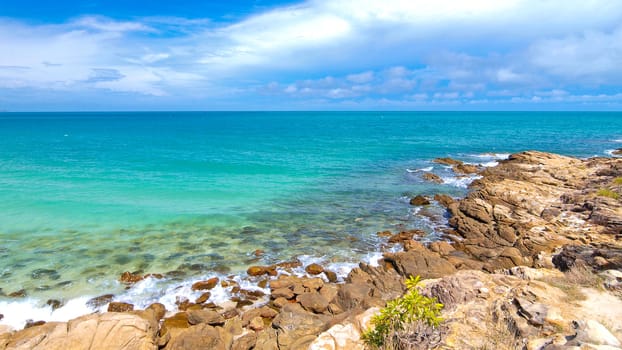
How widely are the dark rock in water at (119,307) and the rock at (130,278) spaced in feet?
6.69

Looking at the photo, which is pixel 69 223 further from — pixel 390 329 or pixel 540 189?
pixel 540 189

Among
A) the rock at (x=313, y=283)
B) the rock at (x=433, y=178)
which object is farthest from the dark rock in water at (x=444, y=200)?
the rock at (x=313, y=283)

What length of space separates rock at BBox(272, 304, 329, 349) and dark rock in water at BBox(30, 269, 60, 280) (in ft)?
41.5

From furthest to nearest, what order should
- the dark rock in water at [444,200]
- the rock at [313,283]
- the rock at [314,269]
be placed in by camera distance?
the dark rock in water at [444,200] → the rock at [314,269] → the rock at [313,283]

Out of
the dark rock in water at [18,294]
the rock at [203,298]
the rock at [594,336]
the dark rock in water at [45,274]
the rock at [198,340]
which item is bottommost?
the rock at [203,298]

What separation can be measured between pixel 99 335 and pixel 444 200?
28130 mm

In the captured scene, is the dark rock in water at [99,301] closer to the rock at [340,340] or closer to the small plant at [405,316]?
the rock at [340,340]

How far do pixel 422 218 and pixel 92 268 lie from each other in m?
22.7

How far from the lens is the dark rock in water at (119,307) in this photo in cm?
1579

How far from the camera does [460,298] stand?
37.8 feet

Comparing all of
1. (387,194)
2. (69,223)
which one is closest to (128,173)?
(69,223)

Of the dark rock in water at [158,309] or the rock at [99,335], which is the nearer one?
the rock at [99,335]

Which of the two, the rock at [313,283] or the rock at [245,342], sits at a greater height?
the rock at [245,342]

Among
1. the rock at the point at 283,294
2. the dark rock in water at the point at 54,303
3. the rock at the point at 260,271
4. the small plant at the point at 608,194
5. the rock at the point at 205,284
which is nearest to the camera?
the dark rock in water at the point at 54,303
